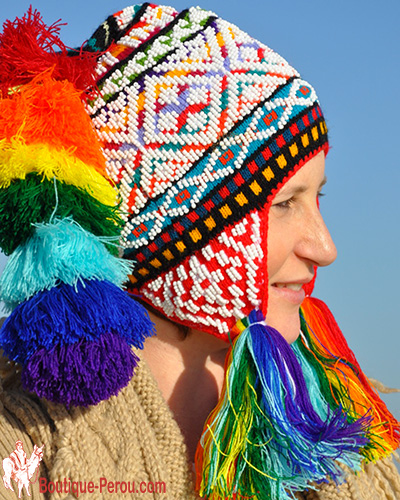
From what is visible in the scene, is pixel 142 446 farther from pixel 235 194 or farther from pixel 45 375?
pixel 235 194

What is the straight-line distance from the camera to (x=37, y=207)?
1395 millimetres

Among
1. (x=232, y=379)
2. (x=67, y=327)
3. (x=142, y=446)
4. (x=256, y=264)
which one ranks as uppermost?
(x=256, y=264)

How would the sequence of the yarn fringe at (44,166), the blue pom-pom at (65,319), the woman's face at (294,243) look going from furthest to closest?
the woman's face at (294,243)
the yarn fringe at (44,166)
the blue pom-pom at (65,319)

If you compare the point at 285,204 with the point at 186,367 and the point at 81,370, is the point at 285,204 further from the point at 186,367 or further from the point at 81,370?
the point at 81,370

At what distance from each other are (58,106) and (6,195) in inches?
11.1

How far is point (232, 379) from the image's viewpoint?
5.33 feet

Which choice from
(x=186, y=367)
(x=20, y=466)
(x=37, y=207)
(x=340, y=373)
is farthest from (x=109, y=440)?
(x=340, y=373)

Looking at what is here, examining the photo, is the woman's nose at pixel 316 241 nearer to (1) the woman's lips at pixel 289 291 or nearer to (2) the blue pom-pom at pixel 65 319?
(1) the woman's lips at pixel 289 291

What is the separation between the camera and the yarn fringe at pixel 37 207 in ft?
4.58

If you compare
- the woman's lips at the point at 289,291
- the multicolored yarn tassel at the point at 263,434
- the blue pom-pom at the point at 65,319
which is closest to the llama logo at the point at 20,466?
the blue pom-pom at the point at 65,319

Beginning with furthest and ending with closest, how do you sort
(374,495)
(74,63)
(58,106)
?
(374,495) < (74,63) < (58,106)

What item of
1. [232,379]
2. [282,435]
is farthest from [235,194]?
[282,435]

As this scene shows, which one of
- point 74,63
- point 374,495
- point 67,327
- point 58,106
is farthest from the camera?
point 374,495

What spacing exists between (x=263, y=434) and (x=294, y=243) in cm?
A: 54
